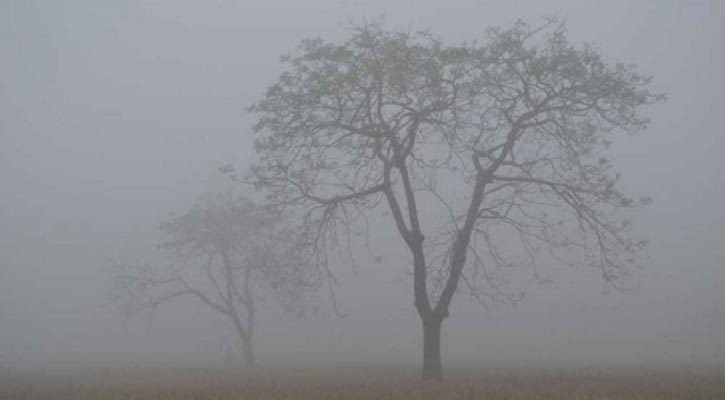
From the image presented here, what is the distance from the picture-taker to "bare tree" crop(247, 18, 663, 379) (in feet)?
61.2

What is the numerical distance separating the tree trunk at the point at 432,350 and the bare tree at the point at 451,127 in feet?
0.13

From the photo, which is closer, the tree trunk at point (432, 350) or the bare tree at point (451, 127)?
the tree trunk at point (432, 350)

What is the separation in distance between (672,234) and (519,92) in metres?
93.4

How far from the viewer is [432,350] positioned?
60.2 ft

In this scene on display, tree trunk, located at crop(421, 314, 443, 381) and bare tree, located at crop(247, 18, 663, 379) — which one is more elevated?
bare tree, located at crop(247, 18, 663, 379)

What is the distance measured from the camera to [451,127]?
19328 mm

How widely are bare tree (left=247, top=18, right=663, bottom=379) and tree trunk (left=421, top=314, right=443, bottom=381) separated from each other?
0.04 meters

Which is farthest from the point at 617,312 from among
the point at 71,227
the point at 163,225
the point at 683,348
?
the point at 71,227

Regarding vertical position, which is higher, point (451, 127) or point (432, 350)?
point (451, 127)

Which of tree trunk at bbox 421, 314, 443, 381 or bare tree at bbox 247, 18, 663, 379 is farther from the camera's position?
bare tree at bbox 247, 18, 663, 379

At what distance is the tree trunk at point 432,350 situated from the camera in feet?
59.3

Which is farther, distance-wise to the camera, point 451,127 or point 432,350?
point 451,127

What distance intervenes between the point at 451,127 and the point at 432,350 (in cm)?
632

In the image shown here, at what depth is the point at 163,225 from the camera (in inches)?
1575
